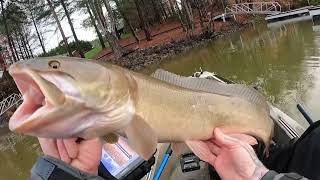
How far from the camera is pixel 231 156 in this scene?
8.71ft

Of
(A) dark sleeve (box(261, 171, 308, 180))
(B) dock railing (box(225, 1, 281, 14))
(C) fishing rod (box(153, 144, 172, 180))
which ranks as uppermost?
(A) dark sleeve (box(261, 171, 308, 180))

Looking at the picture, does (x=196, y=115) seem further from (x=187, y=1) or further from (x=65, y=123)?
(x=187, y=1)

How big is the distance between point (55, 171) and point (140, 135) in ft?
1.92

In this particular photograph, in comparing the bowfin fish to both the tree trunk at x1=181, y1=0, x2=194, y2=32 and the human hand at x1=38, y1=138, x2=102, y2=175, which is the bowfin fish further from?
the tree trunk at x1=181, y1=0, x2=194, y2=32

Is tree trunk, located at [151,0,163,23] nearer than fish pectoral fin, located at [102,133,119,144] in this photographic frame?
No

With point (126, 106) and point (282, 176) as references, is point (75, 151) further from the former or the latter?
point (282, 176)

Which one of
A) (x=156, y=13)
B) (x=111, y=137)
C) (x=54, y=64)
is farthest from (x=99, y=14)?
(x=54, y=64)

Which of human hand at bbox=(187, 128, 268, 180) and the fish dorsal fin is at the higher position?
the fish dorsal fin

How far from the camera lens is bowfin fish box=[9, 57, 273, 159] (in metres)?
2.01

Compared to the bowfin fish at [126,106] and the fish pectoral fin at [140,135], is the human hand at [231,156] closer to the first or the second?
the bowfin fish at [126,106]

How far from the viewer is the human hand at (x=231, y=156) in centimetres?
253

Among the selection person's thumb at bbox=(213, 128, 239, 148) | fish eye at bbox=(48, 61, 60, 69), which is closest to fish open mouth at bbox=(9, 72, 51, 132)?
fish eye at bbox=(48, 61, 60, 69)

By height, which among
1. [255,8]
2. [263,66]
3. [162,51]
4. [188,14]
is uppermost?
[188,14]

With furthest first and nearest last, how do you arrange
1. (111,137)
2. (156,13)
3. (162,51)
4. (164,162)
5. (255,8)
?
(156,13), (255,8), (162,51), (164,162), (111,137)
